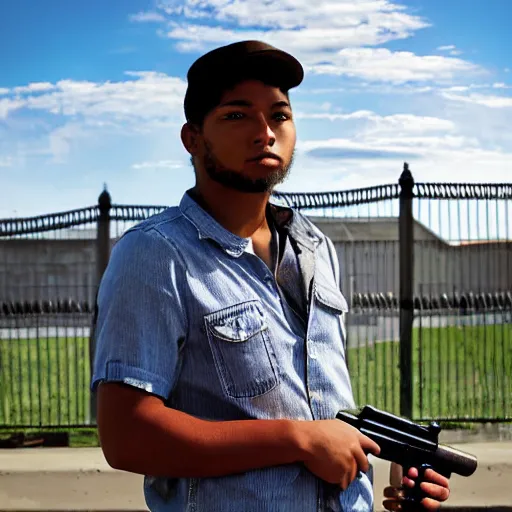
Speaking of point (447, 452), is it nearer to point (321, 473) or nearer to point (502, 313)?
point (321, 473)

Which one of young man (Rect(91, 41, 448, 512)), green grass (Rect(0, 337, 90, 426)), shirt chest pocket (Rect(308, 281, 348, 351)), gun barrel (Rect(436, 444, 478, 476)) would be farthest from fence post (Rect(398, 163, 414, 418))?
young man (Rect(91, 41, 448, 512))

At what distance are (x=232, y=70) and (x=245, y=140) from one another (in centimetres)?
16

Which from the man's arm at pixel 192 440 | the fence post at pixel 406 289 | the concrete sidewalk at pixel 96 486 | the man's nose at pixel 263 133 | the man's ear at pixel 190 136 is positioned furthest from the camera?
the fence post at pixel 406 289

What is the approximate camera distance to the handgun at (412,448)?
217 centimetres

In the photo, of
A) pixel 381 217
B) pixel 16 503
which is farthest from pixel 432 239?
pixel 16 503

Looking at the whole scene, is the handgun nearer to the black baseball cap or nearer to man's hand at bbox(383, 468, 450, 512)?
man's hand at bbox(383, 468, 450, 512)

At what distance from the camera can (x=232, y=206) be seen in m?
2.11

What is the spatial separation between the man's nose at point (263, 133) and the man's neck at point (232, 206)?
0.12 meters

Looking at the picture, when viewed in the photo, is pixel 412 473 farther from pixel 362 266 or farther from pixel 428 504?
pixel 362 266

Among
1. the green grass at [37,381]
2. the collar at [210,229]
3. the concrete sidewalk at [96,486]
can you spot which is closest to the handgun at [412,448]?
the collar at [210,229]

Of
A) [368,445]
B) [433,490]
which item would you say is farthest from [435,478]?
[368,445]

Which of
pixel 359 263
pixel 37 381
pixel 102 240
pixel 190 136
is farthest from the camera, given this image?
pixel 37 381

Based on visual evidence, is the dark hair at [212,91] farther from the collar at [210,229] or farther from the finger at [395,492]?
the finger at [395,492]

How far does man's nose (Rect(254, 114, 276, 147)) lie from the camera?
2.03 m
